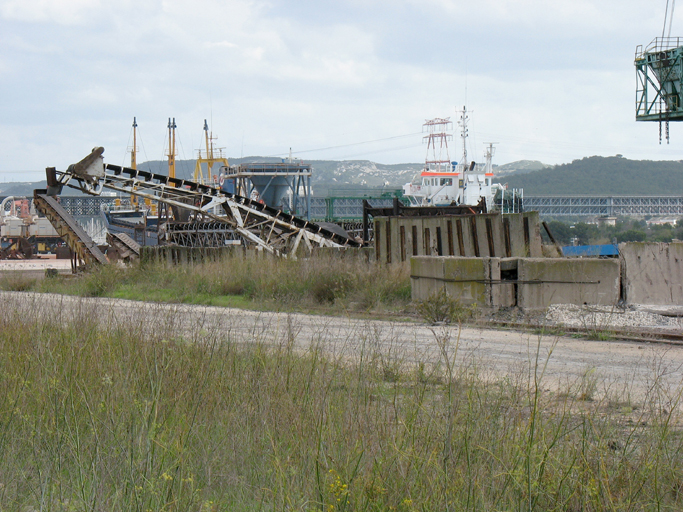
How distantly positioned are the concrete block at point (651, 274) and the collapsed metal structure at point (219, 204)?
1368cm

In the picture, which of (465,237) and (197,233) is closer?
(465,237)

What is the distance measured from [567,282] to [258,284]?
7575 millimetres

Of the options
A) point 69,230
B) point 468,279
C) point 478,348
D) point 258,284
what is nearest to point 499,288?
point 468,279

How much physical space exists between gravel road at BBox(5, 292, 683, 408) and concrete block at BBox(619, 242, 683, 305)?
89.1 inches

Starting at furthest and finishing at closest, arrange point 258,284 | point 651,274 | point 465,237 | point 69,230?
point 69,230 → point 258,284 → point 465,237 → point 651,274

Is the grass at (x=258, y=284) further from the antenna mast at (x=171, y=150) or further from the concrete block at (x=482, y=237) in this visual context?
the antenna mast at (x=171, y=150)

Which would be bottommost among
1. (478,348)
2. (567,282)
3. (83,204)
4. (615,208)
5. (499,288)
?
(478,348)

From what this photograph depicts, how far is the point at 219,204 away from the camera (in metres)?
24.7

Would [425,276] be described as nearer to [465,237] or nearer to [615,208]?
[465,237]

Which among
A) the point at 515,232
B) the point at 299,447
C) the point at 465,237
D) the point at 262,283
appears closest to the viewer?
the point at 299,447

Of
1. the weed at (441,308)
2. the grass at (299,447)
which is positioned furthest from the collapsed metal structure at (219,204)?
the grass at (299,447)

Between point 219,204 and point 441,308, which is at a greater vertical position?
point 219,204

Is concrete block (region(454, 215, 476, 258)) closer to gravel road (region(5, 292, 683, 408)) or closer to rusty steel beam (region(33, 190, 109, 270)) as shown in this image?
gravel road (region(5, 292, 683, 408))

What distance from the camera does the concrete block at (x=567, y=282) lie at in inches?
436
